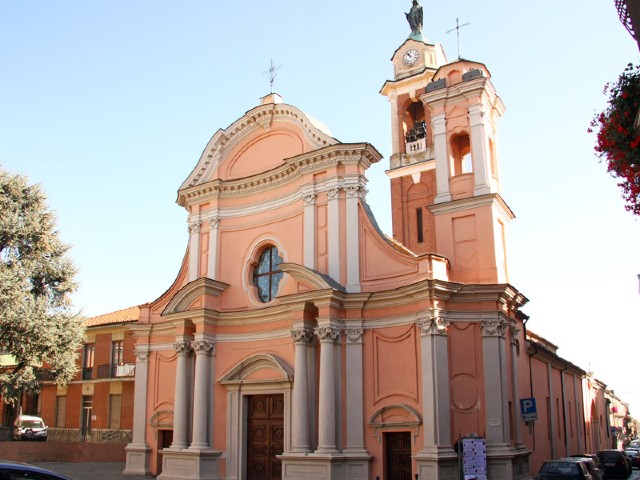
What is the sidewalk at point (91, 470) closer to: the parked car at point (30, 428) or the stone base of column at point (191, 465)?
the stone base of column at point (191, 465)

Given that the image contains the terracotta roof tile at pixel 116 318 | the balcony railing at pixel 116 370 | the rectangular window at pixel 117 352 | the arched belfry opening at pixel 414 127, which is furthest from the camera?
the terracotta roof tile at pixel 116 318

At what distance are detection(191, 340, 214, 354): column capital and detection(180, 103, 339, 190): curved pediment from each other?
18.4ft


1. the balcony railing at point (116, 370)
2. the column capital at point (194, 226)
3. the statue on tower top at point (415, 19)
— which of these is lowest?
the balcony railing at point (116, 370)

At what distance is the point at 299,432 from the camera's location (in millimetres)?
17703

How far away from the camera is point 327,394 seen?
1750cm

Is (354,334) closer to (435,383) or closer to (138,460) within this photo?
(435,383)

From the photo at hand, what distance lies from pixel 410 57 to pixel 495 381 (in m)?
18.7

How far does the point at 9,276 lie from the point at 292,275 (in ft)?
38.9

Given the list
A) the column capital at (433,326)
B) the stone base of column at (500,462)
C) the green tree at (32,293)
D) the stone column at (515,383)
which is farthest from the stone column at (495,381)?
the green tree at (32,293)

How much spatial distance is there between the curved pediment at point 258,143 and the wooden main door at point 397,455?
8717 mm

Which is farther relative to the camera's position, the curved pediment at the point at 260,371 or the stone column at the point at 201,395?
the stone column at the point at 201,395

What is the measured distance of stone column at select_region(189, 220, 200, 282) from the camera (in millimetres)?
22130

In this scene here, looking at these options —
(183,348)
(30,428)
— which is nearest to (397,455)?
(183,348)

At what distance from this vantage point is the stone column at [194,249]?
72.6 feet
